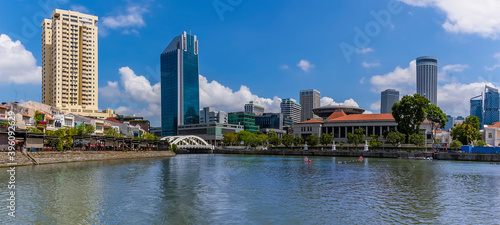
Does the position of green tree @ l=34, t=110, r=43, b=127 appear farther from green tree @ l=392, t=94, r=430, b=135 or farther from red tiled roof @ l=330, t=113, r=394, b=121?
red tiled roof @ l=330, t=113, r=394, b=121

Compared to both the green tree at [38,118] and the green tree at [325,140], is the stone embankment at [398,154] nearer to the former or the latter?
the green tree at [325,140]

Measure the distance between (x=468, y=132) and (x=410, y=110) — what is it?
62.0 ft

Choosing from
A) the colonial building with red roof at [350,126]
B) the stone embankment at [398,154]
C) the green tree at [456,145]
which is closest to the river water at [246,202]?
the stone embankment at [398,154]

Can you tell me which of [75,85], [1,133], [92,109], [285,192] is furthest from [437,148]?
[75,85]

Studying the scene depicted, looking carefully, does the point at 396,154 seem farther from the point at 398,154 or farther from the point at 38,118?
the point at 38,118

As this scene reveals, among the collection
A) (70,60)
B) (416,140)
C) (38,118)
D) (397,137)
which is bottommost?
(416,140)

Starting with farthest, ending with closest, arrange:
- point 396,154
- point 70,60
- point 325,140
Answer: point 70,60, point 325,140, point 396,154

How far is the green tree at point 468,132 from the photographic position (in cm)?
11844

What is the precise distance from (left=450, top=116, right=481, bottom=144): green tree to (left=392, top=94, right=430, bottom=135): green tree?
12303mm

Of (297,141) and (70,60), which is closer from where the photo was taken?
(297,141)

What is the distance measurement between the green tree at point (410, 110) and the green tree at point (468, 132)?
1230cm

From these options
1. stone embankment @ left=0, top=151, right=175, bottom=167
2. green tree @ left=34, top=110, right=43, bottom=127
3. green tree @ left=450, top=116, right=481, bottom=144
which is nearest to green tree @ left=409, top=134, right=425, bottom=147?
green tree @ left=450, top=116, right=481, bottom=144

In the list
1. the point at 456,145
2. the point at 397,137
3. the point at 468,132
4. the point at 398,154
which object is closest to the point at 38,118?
the point at 398,154

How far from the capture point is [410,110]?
124875 mm
